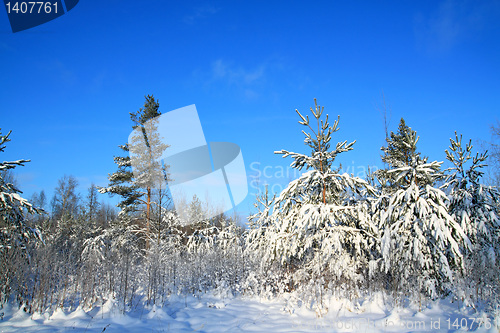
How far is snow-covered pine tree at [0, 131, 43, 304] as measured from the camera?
6.92 m

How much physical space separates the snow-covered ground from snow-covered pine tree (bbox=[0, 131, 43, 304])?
0.82 m

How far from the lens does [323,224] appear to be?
7961 mm

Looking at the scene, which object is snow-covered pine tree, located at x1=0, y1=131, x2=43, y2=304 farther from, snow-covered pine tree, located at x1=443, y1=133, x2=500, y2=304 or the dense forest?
snow-covered pine tree, located at x1=443, y1=133, x2=500, y2=304

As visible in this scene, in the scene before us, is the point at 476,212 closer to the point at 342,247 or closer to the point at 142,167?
the point at 342,247

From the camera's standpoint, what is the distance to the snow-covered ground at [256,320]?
5530mm

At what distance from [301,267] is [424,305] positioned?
Result: 133 inches

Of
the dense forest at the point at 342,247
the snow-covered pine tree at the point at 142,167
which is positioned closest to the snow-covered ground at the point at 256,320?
the dense forest at the point at 342,247

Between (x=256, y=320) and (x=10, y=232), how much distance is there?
7353 mm

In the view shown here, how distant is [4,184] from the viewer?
8719mm

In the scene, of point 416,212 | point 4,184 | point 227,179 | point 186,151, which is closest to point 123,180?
point 186,151

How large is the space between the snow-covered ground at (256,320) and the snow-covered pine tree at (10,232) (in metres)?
0.82

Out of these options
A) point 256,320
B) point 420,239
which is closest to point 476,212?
point 420,239

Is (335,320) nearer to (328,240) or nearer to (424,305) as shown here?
(328,240)

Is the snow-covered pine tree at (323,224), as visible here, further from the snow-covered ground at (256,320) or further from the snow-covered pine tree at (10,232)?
the snow-covered pine tree at (10,232)
